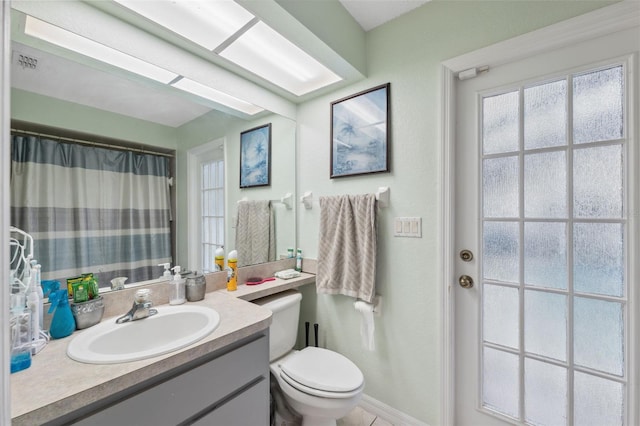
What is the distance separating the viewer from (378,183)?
1590 millimetres

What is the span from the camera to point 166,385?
80 cm

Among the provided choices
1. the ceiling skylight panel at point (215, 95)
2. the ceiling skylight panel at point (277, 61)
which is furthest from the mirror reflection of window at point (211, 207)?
the ceiling skylight panel at point (277, 61)

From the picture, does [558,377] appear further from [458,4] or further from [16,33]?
[16,33]

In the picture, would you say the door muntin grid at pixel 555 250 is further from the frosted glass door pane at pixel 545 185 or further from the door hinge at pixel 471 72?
the door hinge at pixel 471 72

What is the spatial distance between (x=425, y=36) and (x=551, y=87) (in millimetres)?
675

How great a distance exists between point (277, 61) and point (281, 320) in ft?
5.22

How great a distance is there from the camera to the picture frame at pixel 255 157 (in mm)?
1783

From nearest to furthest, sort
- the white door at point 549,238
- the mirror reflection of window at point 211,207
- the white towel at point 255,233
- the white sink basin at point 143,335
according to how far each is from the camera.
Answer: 1. the white sink basin at point 143,335
2. the white door at point 549,238
3. the mirror reflection of window at point 211,207
4. the white towel at point 255,233

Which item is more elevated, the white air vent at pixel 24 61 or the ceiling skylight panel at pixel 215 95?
the ceiling skylight panel at pixel 215 95

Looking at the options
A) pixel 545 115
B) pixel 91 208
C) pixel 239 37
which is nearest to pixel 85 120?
pixel 91 208

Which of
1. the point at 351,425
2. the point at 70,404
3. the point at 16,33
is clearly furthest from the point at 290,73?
the point at 351,425

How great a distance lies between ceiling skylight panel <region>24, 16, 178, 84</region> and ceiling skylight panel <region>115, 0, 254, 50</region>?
20cm

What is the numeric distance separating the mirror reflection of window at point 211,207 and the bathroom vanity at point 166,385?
1.44ft

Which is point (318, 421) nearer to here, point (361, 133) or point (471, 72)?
point (361, 133)
